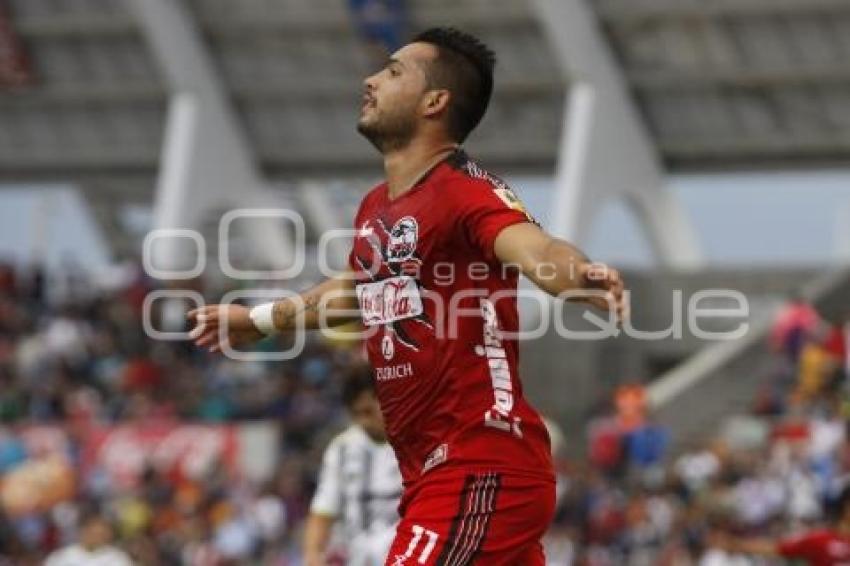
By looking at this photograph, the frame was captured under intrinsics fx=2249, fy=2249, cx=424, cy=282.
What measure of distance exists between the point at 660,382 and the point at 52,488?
7.88 metres

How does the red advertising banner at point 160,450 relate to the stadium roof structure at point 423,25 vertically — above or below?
below

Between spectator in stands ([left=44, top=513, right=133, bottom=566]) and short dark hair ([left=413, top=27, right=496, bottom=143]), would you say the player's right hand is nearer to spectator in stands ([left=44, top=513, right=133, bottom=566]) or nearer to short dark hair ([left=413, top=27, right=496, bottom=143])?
short dark hair ([left=413, top=27, right=496, bottom=143])

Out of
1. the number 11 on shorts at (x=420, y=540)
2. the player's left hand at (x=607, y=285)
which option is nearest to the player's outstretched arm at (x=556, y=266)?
the player's left hand at (x=607, y=285)

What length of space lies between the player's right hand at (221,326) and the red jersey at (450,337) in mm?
862

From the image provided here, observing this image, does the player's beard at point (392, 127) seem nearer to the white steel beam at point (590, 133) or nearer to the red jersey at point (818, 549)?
the red jersey at point (818, 549)

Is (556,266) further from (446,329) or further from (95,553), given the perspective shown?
(95,553)

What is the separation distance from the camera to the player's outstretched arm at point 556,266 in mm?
5973

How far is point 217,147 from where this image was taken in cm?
3766

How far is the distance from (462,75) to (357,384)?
3710 millimetres

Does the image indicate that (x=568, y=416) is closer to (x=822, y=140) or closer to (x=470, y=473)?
(x=822, y=140)

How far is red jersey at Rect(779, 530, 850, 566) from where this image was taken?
1142 centimetres

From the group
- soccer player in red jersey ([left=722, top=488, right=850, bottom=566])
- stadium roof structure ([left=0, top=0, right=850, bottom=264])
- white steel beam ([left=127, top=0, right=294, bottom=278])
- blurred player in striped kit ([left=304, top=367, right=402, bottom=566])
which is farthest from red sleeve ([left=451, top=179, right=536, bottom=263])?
white steel beam ([left=127, top=0, right=294, bottom=278])

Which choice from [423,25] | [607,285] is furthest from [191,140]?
[607,285]

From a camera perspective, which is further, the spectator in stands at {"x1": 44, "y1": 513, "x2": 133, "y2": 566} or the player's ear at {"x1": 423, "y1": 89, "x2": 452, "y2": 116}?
the spectator in stands at {"x1": 44, "y1": 513, "x2": 133, "y2": 566}
